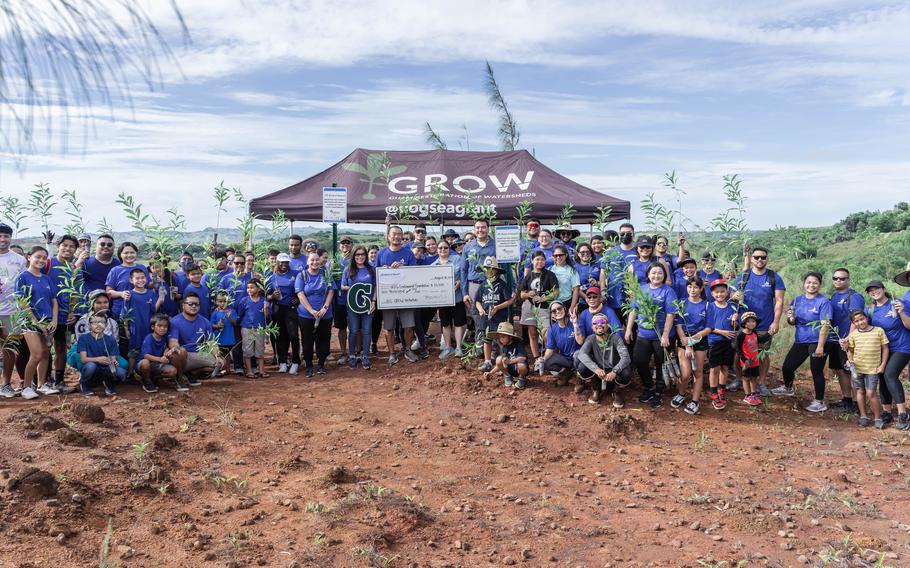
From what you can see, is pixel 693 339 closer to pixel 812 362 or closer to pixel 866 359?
pixel 812 362

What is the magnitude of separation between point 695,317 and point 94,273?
7.10 metres

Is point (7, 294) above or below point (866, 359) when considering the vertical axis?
above

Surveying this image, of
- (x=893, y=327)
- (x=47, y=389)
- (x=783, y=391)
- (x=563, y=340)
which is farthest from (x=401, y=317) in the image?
(x=893, y=327)

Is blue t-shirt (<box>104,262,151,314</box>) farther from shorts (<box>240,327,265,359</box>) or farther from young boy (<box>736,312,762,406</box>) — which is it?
young boy (<box>736,312,762,406</box>)

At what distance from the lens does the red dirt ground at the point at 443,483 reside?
4023 millimetres

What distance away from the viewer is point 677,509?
4.79 metres

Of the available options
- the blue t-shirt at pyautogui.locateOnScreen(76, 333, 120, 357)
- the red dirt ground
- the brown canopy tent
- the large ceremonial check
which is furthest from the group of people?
the brown canopy tent

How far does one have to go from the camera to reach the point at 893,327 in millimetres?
6695

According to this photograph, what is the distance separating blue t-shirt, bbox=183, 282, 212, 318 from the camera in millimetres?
8180

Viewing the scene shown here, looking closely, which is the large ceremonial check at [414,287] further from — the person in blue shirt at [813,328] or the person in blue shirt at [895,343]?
the person in blue shirt at [895,343]

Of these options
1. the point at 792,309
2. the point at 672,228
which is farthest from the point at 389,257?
the point at 792,309

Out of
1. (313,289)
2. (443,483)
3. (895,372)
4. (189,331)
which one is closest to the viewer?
(443,483)

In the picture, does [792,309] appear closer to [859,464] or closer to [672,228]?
[672,228]

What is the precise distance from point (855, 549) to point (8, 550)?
5.22 meters
